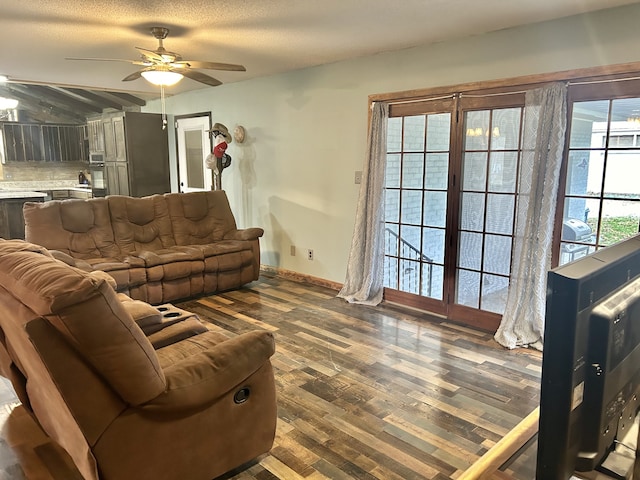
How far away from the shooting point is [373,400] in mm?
2748

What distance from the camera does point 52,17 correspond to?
326 cm

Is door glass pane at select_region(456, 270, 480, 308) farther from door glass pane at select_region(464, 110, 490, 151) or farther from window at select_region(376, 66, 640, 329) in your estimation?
door glass pane at select_region(464, 110, 490, 151)

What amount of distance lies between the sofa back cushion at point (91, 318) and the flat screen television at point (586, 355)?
4.03 ft

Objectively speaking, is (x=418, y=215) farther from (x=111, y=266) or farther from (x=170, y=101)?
(x=170, y=101)

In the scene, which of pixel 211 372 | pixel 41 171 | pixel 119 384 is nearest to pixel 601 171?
pixel 211 372

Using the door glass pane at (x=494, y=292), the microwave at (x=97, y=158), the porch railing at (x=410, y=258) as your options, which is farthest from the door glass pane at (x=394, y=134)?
the microwave at (x=97, y=158)

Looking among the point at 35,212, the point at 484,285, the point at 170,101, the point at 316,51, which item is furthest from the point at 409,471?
the point at 170,101

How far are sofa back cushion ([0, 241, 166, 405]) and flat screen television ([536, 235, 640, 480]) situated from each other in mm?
1227

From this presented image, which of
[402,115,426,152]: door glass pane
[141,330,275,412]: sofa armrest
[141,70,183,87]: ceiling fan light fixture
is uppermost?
[141,70,183,87]: ceiling fan light fixture

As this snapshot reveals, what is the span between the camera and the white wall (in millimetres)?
3248

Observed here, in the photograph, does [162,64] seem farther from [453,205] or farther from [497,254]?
[497,254]

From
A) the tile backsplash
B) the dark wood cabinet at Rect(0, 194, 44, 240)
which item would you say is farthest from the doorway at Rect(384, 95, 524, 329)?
the tile backsplash

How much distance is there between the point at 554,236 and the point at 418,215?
1196 millimetres

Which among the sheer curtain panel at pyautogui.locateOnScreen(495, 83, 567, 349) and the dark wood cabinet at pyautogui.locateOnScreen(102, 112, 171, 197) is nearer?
the sheer curtain panel at pyautogui.locateOnScreen(495, 83, 567, 349)
